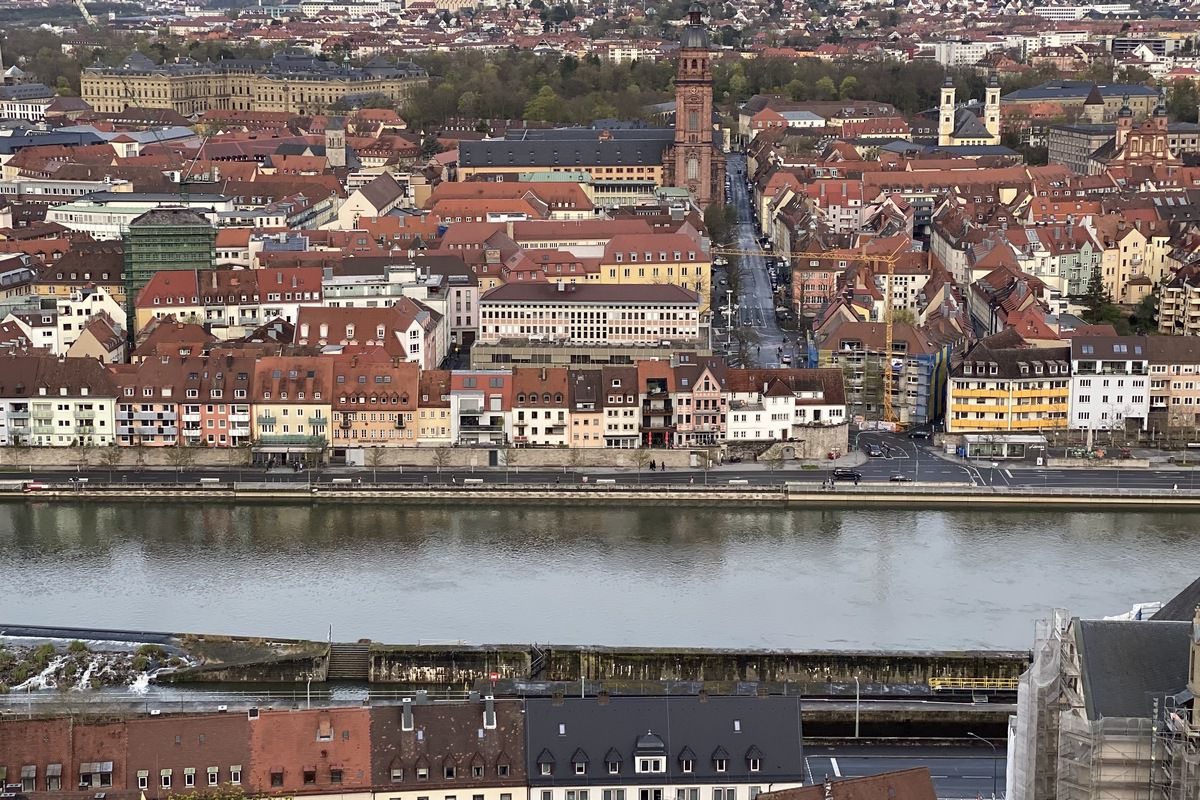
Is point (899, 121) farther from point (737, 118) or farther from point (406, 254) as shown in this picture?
point (406, 254)

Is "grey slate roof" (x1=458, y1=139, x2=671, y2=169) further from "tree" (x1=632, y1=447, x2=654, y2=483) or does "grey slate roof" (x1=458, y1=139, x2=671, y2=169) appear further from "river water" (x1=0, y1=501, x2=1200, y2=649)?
"river water" (x1=0, y1=501, x2=1200, y2=649)

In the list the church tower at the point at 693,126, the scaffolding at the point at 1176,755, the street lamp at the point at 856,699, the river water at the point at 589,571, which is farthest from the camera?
the church tower at the point at 693,126

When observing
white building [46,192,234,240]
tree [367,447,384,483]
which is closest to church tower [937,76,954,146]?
white building [46,192,234,240]

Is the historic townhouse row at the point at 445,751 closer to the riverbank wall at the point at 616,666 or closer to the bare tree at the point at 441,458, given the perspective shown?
the riverbank wall at the point at 616,666

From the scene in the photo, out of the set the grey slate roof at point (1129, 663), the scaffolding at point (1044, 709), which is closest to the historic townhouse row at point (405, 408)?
the scaffolding at point (1044, 709)

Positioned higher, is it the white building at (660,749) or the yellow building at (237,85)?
the yellow building at (237,85)

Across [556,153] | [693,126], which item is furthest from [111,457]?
[693,126]

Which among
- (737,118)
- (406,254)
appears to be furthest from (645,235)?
(737,118)
